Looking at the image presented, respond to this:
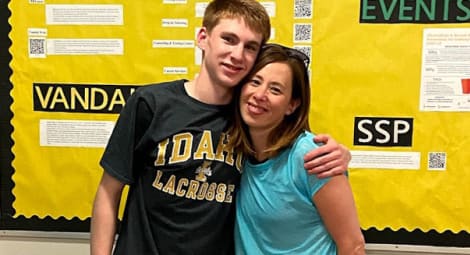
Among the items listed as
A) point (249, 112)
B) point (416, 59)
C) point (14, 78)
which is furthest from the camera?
point (14, 78)

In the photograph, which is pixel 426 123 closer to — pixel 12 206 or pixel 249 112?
pixel 249 112

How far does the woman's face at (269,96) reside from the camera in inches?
42.4

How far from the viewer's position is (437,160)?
1554 mm

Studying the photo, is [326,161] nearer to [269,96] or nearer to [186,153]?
[269,96]

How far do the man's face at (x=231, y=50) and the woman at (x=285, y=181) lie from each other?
0.02m

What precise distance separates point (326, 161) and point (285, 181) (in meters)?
0.10

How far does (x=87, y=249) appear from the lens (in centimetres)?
172

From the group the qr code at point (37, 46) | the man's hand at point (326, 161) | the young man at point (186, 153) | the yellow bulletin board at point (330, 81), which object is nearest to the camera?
the man's hand at point (326, 161)

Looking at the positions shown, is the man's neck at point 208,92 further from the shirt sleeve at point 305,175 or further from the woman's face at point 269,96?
the shirt sleeve at point 305,175

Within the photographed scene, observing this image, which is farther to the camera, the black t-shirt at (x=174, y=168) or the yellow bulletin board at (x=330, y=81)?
the yellow bulletin board at (x=330, y=81)

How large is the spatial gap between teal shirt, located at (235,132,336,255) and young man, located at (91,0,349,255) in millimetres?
75

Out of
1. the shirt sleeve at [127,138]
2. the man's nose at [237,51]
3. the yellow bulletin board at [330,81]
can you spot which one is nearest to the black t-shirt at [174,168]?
the shirt sleeve at [127,138]

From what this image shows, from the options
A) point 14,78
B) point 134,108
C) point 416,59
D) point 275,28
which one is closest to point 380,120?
point 416,59

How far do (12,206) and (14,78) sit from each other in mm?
423
